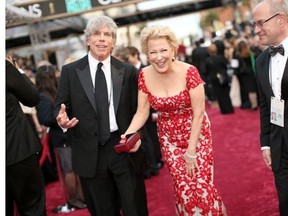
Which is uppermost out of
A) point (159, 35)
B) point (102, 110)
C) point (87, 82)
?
point (159, 35)

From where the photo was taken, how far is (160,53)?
318cm

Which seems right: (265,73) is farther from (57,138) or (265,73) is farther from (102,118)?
(57,138)

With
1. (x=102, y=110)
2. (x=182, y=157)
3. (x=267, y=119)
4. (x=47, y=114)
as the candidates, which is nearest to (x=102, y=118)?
(x=102, y=110)

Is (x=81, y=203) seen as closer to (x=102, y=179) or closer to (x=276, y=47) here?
(x=102, y=179)

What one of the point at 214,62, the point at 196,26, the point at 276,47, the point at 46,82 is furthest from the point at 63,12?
the point at 196,26

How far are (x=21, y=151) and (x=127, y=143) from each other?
72 centimetres

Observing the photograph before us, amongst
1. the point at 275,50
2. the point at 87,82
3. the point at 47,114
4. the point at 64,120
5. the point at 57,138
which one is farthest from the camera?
the point at 57,138

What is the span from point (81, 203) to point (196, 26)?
55537mm

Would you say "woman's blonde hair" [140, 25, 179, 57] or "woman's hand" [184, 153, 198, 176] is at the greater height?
"woman's blonde hair" [140, 25, 179, 57]

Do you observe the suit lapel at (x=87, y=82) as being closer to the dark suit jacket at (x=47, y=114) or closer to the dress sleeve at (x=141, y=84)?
the dress sleeve at (x=141, y=84)

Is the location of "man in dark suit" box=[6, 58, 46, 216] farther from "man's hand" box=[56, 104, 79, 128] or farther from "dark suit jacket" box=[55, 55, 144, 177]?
"dark suit jacket" box=[55, 55, 144, 177]

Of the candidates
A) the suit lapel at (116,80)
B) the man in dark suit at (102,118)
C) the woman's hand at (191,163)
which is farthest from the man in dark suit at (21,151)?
the woman's hand at (191,163)

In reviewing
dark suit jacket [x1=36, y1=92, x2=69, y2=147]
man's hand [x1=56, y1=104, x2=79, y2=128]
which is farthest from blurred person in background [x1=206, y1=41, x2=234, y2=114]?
man's hand [x1=56, y1=104, x2=79, y2=128]

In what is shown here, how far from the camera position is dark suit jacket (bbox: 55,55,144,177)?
3295 millimetres
